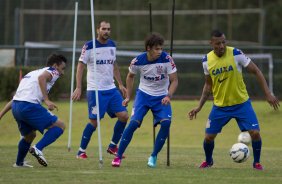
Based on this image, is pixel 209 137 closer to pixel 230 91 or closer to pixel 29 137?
pixel 230 91

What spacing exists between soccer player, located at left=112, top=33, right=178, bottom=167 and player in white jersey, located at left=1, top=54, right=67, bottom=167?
1145 millimetres

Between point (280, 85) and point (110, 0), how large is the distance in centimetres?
1755

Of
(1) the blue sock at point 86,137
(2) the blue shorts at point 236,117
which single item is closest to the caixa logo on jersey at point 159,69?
(2) the blue shorts at point 236,117

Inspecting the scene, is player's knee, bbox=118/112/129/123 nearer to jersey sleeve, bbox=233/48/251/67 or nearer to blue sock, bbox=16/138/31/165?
blue sock, bbox=16/138/31/165

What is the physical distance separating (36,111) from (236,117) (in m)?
3.01

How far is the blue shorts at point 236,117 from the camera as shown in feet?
41.3

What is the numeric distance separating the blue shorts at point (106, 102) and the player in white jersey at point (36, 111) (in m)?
2.33

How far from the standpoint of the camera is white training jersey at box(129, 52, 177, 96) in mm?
13078

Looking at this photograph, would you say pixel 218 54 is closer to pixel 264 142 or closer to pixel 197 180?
pixel 197 180

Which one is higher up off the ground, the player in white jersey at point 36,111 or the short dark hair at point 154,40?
the short dark hair at point 154,40

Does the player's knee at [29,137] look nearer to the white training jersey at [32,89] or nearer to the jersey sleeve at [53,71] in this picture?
the white training jersey at [32,89]

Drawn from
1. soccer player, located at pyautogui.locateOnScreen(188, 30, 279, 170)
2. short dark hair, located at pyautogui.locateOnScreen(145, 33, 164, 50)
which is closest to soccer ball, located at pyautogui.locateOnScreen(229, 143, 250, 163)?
soccer player, located at pyautogui.locateOnScreen(188, 30, 279, 170)

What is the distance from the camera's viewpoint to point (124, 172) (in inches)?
460

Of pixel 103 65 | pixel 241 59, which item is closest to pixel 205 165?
pixel 241 59
